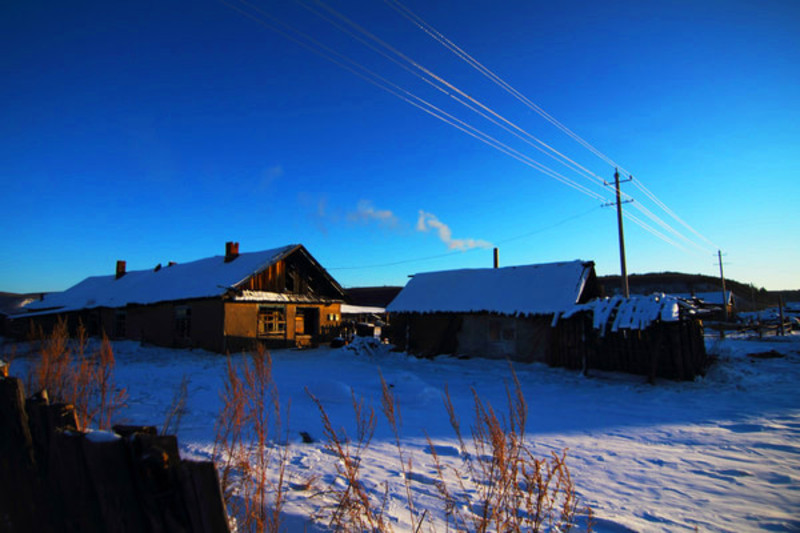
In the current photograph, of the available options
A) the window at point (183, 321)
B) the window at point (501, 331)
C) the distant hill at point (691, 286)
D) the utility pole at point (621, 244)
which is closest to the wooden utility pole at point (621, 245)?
the utility pole at point (621, 244)

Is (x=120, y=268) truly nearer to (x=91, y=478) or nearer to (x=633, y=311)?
(x=633, y=311)

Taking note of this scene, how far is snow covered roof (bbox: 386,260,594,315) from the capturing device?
16.4 metres

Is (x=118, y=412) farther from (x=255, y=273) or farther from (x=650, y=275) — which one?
(x=650, y=275)

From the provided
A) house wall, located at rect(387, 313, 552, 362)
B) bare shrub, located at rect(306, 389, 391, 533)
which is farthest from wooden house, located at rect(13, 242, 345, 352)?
bare shrub, located at rect(306, 389, 391, 533)

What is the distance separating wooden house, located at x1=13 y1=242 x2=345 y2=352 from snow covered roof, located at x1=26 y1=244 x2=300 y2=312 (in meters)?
0.07

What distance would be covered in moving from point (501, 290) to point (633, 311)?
653 centimetres

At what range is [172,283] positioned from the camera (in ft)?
75.4

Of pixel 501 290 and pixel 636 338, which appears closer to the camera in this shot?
pixel 636 338

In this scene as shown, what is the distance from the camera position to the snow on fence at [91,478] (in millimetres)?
1459

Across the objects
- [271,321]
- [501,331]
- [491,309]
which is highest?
[491,309]

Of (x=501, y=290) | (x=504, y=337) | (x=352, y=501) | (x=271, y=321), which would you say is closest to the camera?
(x=352, y=501)

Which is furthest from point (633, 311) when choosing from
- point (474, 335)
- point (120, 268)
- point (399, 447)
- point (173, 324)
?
point (120, 268)

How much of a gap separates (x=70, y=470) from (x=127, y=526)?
1.29 ft

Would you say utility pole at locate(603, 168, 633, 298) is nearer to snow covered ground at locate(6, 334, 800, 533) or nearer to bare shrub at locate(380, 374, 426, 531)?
snow covered ground at locate(6, 334, 800, 533)
